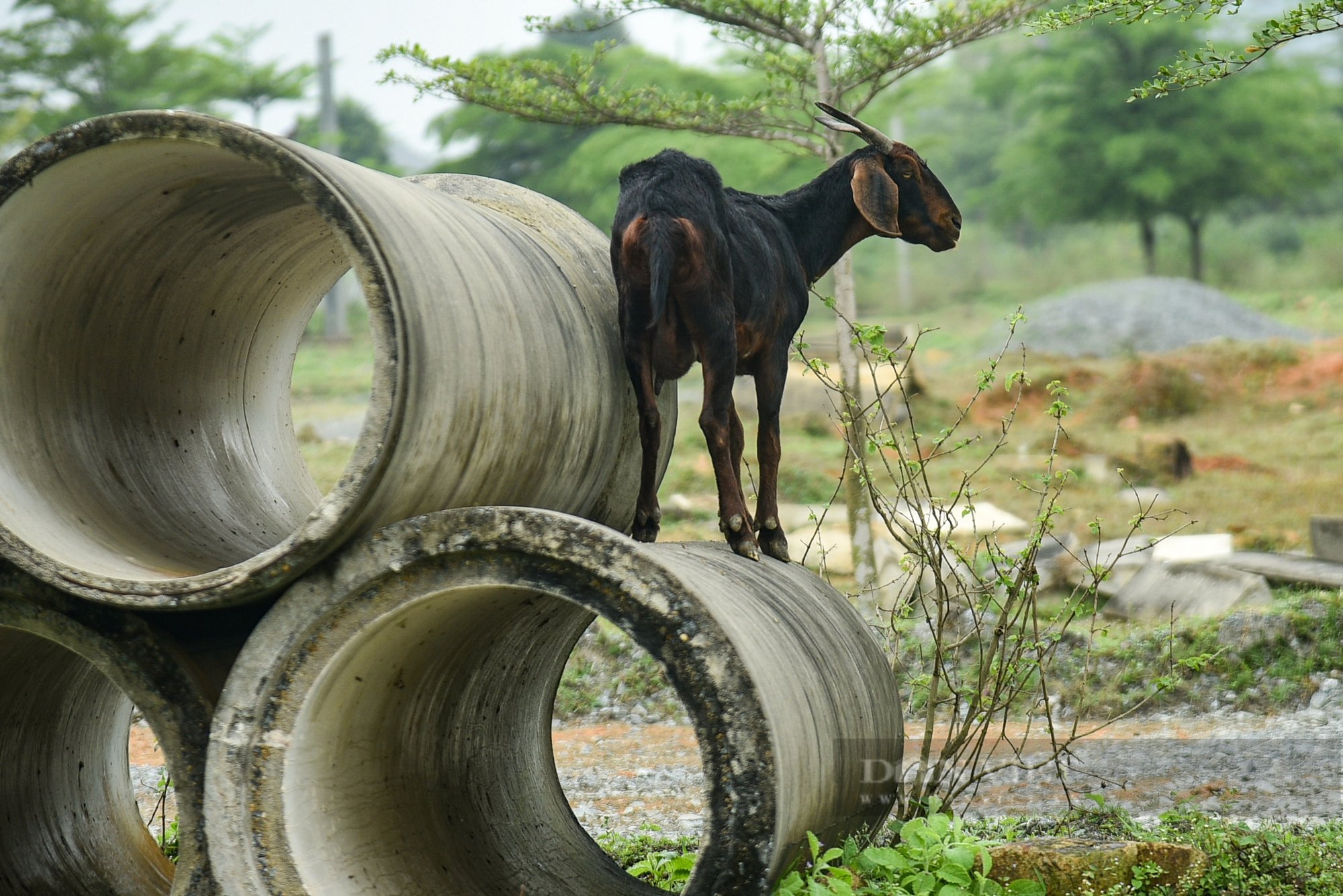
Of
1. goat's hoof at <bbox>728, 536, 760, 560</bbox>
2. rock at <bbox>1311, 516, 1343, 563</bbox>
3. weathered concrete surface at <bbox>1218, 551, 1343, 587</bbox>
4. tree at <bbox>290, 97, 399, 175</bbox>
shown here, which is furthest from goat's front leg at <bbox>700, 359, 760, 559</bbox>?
tree at <bbox>290, 97, 399, 175</bbox>

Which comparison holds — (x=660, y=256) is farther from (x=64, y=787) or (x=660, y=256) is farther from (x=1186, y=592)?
(x=1186, y=592)

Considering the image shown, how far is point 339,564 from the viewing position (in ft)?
11.8

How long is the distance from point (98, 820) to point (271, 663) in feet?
6.96

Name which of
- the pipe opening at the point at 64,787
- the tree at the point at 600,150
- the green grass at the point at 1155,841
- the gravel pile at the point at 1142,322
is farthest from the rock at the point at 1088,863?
the tree at the point at 600,150

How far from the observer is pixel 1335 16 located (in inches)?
Result: 202

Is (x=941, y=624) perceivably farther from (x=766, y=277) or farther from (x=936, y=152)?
(x=936, y=152)

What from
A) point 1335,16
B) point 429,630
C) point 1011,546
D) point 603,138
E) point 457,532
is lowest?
point 1011,546

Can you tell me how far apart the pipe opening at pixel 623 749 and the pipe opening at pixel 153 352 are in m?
1.76

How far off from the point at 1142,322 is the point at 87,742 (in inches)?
835

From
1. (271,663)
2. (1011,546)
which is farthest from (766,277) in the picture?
(1011,546)

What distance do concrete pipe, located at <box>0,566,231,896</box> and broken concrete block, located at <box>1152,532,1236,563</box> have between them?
7884 mm

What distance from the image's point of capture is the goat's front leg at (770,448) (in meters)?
4.68

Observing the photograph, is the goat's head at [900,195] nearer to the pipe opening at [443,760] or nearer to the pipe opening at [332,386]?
the pipe opening at [443,760]

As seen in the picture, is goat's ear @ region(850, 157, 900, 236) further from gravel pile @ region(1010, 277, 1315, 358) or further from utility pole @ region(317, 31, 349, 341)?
utility pole @ region(317, 31, 349, 341)
